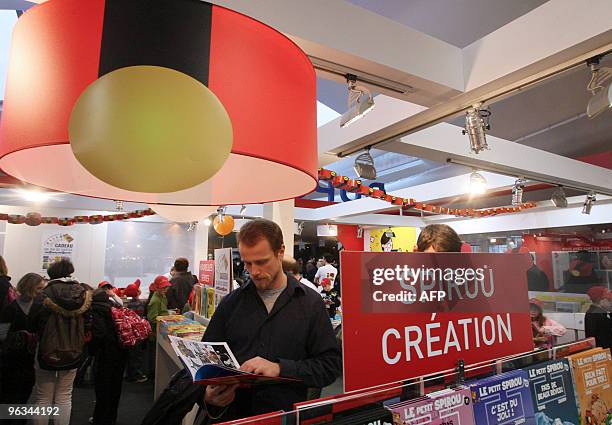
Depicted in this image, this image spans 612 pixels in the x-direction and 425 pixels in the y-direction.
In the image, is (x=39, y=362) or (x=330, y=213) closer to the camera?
(x=39, y=362)

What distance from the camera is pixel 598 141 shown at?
5.70 m

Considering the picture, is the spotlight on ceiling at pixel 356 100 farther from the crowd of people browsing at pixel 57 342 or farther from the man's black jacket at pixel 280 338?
the crowd of people browsing at pixel 57 342

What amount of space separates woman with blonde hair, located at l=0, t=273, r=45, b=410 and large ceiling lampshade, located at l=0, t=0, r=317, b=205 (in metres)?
3.37

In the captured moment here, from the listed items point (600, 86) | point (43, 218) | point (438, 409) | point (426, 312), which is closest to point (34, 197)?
point (43, 218)

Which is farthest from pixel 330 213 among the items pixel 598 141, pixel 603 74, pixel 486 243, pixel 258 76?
pixel 258 76

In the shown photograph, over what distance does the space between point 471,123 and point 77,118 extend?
9.77 ft

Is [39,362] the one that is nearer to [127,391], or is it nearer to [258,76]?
[127,391]

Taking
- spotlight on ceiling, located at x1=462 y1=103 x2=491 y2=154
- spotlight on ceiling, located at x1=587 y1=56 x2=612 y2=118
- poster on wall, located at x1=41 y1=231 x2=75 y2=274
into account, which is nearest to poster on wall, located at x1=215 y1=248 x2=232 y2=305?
spotlight on ceiling, located at x1=462 y1=103 x2=491 y2=154

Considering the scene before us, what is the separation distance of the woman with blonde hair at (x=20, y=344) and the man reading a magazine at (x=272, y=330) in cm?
258

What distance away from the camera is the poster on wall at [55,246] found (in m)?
8.09

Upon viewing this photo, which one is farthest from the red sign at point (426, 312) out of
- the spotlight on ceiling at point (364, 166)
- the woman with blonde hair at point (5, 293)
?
the woman with blonde hair at point (5, 293)

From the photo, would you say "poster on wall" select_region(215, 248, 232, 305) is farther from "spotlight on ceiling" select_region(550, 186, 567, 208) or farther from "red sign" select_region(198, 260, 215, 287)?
"spotlight on ceiling" select_region(550, 186, 567, 208)

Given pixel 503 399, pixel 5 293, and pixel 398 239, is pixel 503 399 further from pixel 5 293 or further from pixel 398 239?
pixel 398 239

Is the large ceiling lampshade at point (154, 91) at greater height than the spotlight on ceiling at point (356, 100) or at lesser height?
lesser
